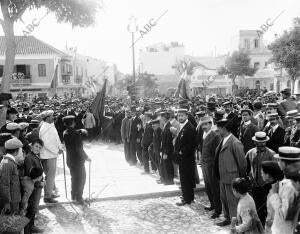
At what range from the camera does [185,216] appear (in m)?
7.20

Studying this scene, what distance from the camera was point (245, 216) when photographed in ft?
15.4

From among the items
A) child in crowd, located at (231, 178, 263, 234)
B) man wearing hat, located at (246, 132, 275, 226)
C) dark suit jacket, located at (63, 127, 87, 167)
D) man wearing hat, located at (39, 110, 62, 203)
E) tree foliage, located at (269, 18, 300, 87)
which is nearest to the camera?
child in crowd, located at (231, 178, 263, 234)

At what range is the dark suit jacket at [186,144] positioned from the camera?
25.5ft

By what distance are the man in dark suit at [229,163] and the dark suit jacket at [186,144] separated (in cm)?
129

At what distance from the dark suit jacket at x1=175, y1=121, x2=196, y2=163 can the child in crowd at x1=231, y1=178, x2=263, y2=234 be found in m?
2.87

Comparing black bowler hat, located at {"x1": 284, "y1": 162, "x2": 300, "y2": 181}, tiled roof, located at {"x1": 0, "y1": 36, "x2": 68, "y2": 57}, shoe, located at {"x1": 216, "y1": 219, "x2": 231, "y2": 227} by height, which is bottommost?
shoe, located at {"x1": 216, "y1": 219, "x2": 231, "y2": 227}

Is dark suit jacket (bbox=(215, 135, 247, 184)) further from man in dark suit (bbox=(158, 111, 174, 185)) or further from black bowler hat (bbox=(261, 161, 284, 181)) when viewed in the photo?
man in dark suit (bbox=(158, 111, 174, 185))

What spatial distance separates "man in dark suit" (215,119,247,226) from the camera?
245 inches

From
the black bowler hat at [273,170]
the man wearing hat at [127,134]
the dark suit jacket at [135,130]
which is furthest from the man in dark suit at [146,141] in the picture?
the black bowler hat at [273,170]

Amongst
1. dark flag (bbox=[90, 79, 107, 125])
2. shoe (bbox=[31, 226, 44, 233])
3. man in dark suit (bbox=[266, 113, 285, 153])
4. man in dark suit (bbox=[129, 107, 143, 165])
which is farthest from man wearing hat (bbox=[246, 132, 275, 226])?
dark flag (bbox=[90, 79, 107, 125])

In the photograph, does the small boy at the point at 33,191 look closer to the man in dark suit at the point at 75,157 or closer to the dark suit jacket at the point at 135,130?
the man in dark suit at the point at 75,157

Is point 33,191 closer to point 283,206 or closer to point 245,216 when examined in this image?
point 245,216

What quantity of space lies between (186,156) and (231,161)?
1.63 metres

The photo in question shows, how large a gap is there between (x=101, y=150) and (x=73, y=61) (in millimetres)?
40213
